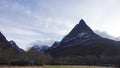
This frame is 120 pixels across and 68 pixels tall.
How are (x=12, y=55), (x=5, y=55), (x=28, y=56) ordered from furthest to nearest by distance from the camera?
1. (x=28, y=56)
2. (x=12, y=55)
3. (x=5, y=55)

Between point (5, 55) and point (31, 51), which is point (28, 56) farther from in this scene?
point (5, 55)

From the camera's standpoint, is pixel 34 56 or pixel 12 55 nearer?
pixel 12 55

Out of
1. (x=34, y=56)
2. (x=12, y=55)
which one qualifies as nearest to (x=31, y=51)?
(x=34, y=56)

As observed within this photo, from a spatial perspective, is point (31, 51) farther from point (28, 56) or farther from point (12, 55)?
point (12, 55)

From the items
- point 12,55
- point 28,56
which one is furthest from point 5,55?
point 28,56

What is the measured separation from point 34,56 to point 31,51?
5.26 meters

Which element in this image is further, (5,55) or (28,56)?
(28,56)

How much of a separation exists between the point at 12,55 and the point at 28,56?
53.2ft

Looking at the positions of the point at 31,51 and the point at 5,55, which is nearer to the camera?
the point at 5,55

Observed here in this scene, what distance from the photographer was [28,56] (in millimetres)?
181875

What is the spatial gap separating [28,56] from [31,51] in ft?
34.0

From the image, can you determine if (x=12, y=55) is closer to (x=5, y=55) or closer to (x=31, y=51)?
(x=5, y=55)

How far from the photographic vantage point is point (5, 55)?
157 metres

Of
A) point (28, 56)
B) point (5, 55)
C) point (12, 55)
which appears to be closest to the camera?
point (5, 55)
